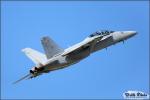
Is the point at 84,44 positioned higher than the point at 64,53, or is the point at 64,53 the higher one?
the point at 84,44

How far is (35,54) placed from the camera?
4184 centimetres

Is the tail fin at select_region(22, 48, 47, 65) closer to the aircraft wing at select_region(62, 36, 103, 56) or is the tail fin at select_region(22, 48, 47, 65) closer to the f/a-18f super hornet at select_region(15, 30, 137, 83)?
the f/a-18f super hornet at select_region(15, 30, 137, 83)

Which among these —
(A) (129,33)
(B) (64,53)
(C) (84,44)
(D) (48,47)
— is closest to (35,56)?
(D) (48,47)

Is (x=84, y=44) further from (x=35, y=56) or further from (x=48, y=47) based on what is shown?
(x=35, y=56)

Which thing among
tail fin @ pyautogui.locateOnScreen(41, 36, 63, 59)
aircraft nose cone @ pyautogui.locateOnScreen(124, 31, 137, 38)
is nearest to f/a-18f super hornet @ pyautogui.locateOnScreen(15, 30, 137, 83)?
tail fin @ pyautogui.locateOnScreen(41, 36, 63, 59)

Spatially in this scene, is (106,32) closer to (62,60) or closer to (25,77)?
(62,60)

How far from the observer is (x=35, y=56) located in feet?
135

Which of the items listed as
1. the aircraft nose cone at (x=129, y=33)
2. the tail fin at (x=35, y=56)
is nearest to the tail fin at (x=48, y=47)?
the tail fin at (x=35, y=56)

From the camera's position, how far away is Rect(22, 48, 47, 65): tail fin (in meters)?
39.4

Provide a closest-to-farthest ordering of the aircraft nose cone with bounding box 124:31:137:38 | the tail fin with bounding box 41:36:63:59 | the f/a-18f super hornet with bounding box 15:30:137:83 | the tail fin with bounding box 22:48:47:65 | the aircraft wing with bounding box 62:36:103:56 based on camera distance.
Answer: the f/a-18f super hornet with bounding box 15:30:137:83, the aircraft wing with bounding box 62:36:103:56, the tail fin with bounding box 41:36:63:59, the tail fin with bounding box 22:48:47:65, the aircraft nose cone with bounding box 124:31:137:38

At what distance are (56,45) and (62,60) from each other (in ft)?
5.79

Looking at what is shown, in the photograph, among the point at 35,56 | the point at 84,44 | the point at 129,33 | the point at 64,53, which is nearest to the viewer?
the point at 64,53

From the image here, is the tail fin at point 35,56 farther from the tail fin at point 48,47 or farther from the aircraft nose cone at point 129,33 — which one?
the aircraft nose cone at point 129,33

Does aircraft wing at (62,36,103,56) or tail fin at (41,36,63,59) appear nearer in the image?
aircraft wing at (62,36,103,56)
